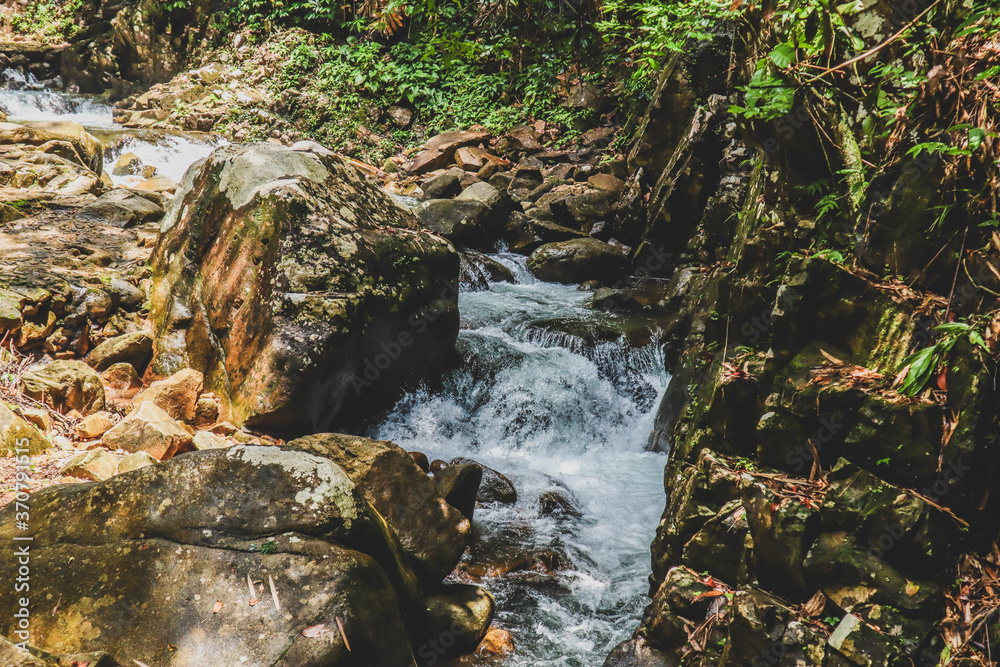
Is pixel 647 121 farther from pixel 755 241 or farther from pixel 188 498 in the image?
pixel 188 498

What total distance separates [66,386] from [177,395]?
30.5 inches

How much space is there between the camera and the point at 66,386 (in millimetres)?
4359

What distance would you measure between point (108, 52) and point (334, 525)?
20.9m

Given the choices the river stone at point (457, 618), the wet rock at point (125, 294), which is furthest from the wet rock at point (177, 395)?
the river stone at point (457, 618)

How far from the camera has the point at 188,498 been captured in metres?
2.85

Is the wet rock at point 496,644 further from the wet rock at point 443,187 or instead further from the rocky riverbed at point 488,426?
the wet rock at point 443,187

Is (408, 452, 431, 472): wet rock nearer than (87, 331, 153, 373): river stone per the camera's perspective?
No

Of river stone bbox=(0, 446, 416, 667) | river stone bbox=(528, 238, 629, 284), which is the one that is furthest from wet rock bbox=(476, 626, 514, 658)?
river stone bbox=(528, 238, 629, 284)

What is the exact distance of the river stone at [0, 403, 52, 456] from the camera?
3518 mm

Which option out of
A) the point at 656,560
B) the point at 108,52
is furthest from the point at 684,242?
the point at 108,52

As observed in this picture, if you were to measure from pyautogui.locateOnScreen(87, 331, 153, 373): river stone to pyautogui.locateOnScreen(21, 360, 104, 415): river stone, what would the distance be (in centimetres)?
45

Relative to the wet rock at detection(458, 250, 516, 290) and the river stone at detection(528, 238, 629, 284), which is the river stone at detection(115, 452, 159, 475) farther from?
the river stone at detection(528, 238, 629, 284)

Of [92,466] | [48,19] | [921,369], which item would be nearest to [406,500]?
[92,466]

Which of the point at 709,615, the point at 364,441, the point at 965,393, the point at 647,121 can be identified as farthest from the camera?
the point at 647,121
